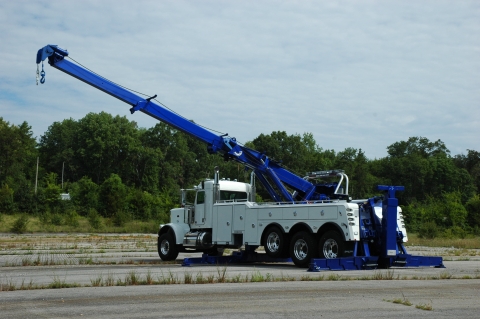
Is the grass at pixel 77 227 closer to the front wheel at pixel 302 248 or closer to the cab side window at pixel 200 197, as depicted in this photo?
the cab side window at pixel 200 197

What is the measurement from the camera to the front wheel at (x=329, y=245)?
20.6 meters

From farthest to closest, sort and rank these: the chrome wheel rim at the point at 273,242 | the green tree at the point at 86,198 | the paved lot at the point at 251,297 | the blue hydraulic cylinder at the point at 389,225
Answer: the green tree at the point at 86,198 → the chrome wheel rim at the point at 273,242 → the blue hydraulic cylinder at the point at 389,225 → the paved lot at the point at 251,297

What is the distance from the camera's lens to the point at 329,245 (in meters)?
20.9

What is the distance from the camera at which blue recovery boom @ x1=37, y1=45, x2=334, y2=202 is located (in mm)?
24953

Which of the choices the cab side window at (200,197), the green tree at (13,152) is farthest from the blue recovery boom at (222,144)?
the green tree at (13,152)

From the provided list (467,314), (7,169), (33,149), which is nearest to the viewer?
(467,314)

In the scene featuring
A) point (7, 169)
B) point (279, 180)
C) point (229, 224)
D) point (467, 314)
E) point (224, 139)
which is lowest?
point (467, 314)

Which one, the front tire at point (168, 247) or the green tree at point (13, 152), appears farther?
the green tree at point (13, 152)

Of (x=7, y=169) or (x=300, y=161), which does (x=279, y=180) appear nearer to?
(x=300, y=161)

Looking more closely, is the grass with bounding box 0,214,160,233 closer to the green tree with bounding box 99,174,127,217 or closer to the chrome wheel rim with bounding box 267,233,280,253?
the green tree with bounding box 99,174,127,217

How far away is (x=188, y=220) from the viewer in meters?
25.6

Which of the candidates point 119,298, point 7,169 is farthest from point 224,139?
point 7,169

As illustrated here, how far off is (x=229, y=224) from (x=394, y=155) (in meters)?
106

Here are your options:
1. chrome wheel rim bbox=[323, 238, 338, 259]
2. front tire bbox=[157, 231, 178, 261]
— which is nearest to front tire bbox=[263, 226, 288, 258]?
chrome wheel rim bbox=[323, 238, 338, 259]
